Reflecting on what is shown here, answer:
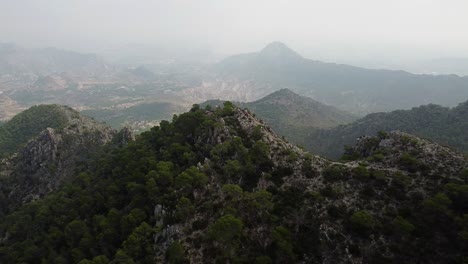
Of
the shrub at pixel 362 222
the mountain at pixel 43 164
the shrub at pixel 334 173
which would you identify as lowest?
the mountain at pixel 43 164

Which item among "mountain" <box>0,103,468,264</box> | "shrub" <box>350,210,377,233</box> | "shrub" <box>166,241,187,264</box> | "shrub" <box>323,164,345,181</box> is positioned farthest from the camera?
"shrub" <box>323,164,345,181</box>

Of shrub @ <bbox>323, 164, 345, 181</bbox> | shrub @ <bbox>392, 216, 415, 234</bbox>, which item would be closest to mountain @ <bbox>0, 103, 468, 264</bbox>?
shrub @ <bbox>392, 216, 415, 234</bbox>

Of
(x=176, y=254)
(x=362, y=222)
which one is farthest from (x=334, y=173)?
(x=176, y=254)

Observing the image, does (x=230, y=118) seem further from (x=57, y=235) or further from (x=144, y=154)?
(x=57, y=235)

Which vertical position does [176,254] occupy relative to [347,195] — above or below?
below

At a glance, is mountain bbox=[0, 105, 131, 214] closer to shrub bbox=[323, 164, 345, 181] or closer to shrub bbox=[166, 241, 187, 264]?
shrub bbox=[166, 241, 187, 264]

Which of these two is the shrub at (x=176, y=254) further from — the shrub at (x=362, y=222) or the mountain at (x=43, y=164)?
the mountain at (x=43, y=164)

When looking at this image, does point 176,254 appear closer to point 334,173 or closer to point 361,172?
point 334,173

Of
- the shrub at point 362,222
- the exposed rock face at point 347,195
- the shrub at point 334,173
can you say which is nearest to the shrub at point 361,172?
the exposed rock face at point 347,195
